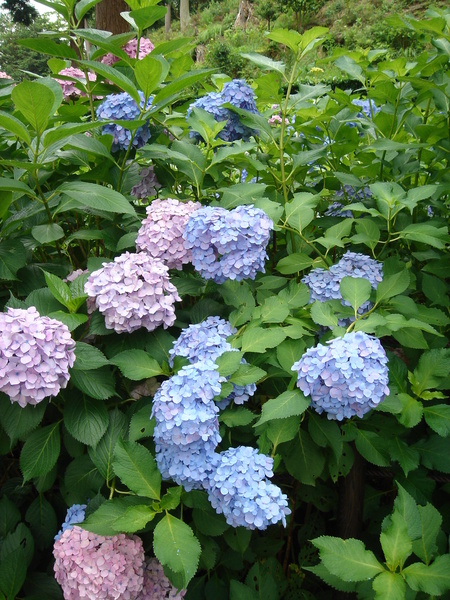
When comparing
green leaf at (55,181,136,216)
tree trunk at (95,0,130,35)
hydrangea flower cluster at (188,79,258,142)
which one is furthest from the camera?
tree trunk at (95,0,130,35)

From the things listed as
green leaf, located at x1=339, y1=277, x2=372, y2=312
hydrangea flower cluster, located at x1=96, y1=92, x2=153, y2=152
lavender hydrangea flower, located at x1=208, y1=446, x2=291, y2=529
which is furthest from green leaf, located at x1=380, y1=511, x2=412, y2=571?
hydrangea flower cluster, located at x1=96, y1=92, x2=153, y2=152

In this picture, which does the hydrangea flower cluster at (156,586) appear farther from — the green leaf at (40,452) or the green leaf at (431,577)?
the green leaf at (431,577)

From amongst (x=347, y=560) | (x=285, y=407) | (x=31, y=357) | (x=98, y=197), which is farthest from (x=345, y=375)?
(x=98, y=197)

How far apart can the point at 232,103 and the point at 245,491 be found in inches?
48.1

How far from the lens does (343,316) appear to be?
129 centimetres

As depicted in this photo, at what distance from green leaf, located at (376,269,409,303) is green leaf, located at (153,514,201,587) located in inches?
28.4

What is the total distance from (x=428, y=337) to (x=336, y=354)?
527 millimetres

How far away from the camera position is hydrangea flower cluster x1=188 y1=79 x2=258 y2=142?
5.57 ft

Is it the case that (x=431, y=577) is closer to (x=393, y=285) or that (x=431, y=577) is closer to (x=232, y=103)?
(x=393, y=285)

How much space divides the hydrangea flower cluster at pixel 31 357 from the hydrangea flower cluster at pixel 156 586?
46 cm

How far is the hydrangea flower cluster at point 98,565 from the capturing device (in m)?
1.06

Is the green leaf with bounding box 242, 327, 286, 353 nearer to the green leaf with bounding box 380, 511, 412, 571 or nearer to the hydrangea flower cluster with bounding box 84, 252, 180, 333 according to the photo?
the hydrangea flower cluster with bounding box 84, 252, 180, 333

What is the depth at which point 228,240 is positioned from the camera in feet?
4.10

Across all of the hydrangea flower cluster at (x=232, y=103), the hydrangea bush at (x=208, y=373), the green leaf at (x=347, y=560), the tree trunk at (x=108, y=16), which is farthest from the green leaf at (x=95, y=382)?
the tree trunk at (x=108, y=16)
